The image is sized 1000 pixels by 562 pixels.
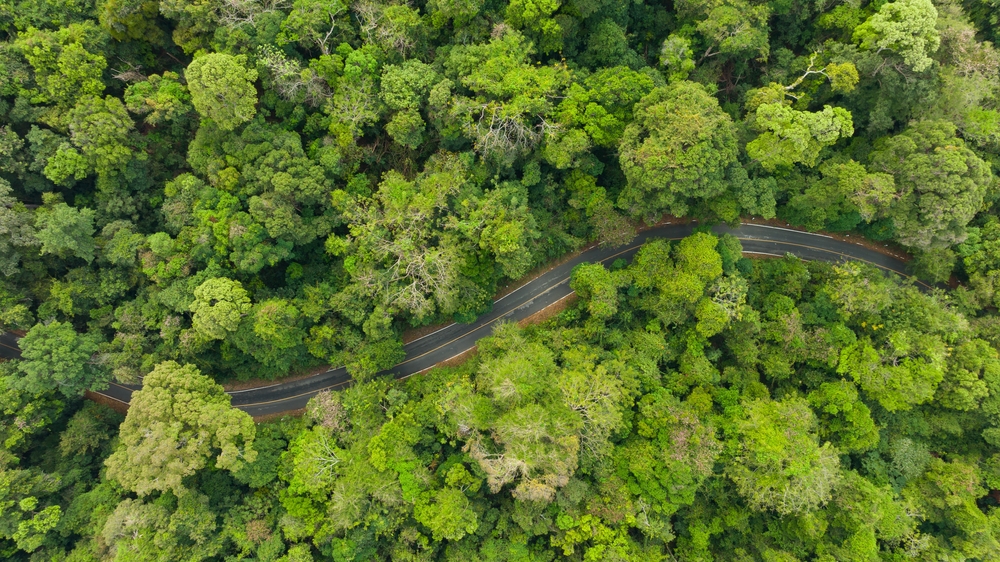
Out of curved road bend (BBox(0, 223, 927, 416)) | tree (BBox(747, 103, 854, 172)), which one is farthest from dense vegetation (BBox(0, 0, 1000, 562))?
curved road bend (BBox(0, 223, 927, 416))

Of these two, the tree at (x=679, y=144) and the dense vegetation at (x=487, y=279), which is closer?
the tree at (x=679, y=144)

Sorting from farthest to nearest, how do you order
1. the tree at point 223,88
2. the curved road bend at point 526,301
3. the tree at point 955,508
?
the curved road bend at point 526,301
the tree at point 955,508
the tree at point 223,88

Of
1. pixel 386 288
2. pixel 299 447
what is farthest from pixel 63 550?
pixel 386 288

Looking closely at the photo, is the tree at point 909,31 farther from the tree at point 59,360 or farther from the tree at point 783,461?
the tree at point 59,360

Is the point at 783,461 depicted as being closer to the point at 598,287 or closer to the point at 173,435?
the point at 598,287

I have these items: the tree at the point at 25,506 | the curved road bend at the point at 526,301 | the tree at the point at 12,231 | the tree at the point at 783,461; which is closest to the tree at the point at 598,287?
the curved road bend at the point at 526,301

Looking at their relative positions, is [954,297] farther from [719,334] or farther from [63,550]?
[63,550]
